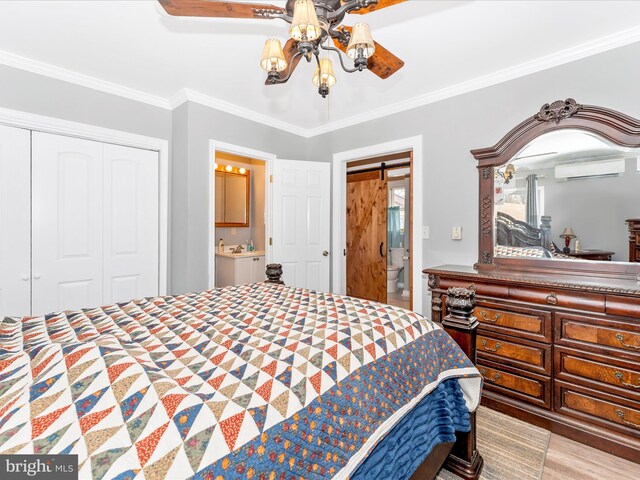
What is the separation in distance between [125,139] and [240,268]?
1.90 metres

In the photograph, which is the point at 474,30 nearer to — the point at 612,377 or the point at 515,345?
the point at 515,345

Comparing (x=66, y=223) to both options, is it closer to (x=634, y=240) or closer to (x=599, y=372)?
(x=599, y=372)

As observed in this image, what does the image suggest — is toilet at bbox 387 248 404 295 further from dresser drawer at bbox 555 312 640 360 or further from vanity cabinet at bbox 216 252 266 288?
dresser drawer at bbox 555 312 640 360

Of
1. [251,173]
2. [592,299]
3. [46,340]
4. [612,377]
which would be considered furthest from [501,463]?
[251,173]

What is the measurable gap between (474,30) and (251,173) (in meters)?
3.70

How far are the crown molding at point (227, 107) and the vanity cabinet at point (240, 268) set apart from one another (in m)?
1.68

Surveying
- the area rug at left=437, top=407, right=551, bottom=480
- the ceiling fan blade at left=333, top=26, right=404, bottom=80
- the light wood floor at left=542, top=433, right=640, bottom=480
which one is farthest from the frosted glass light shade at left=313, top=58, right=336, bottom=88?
the light wood floor at left=542, top=433, right=640, bottom=480

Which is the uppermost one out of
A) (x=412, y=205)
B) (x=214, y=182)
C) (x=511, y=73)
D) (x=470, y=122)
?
(x=511, y=73)

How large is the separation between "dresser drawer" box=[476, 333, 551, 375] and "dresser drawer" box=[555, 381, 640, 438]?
0.14 metres

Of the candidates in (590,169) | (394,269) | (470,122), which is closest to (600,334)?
(590,169)

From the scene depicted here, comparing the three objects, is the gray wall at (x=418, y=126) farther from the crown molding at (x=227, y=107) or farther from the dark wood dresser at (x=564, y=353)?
the dark wood dresser at (x=564, y=353)

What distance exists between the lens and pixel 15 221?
242 centimetres

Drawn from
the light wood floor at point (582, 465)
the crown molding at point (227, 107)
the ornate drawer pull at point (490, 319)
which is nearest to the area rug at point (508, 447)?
the light wood floor at point (582, 465)

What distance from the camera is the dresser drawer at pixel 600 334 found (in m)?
1.75
